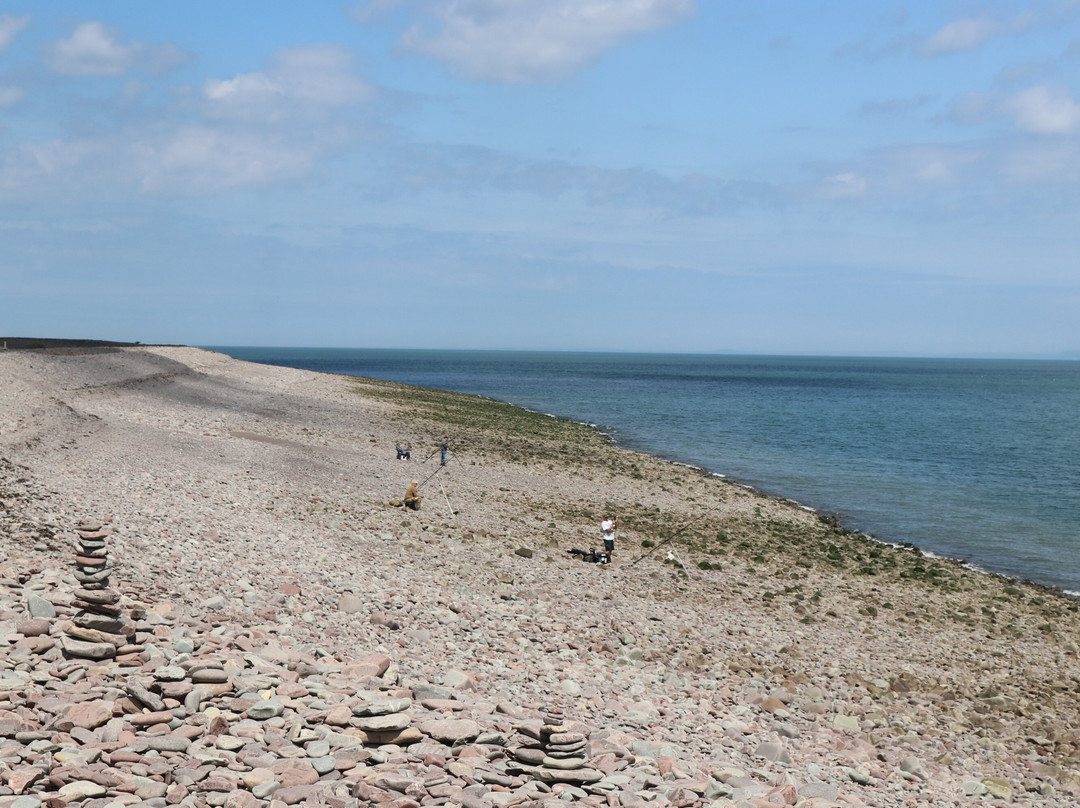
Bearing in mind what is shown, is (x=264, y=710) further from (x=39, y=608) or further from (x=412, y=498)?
(x=412, y=498)

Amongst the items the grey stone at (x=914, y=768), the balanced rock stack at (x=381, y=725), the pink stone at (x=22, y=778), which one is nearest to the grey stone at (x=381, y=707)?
the balanced rock stack at (x=381, y=725)

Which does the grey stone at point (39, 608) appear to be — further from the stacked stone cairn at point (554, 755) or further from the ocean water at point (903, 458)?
the ocean water at point (903, 458)

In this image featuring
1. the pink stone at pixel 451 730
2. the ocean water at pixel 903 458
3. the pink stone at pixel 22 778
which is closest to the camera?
the pink stone at pixel 22 778

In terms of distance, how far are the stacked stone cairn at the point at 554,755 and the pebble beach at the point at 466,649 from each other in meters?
0.04

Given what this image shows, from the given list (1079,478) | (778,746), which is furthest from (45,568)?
(1079,478)

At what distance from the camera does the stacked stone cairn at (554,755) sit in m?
10.1

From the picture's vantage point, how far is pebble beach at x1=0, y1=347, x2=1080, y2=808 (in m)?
9.80

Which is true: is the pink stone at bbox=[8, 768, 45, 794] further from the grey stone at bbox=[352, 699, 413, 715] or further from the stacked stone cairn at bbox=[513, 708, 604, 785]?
the stacked stone cairn at bbox=[513, 708, 604, 785]

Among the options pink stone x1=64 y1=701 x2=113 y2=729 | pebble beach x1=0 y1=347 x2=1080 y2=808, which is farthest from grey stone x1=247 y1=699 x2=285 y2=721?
pink stone x1=64 y1=701 x2=113 y2=729

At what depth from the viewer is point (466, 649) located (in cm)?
1535

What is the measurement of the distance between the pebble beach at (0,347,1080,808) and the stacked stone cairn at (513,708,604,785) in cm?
4

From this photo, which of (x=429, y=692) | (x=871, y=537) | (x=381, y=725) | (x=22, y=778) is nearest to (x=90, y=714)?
(x=22, y=778)

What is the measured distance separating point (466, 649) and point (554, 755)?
17.1ft

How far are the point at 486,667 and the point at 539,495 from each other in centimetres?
1825
